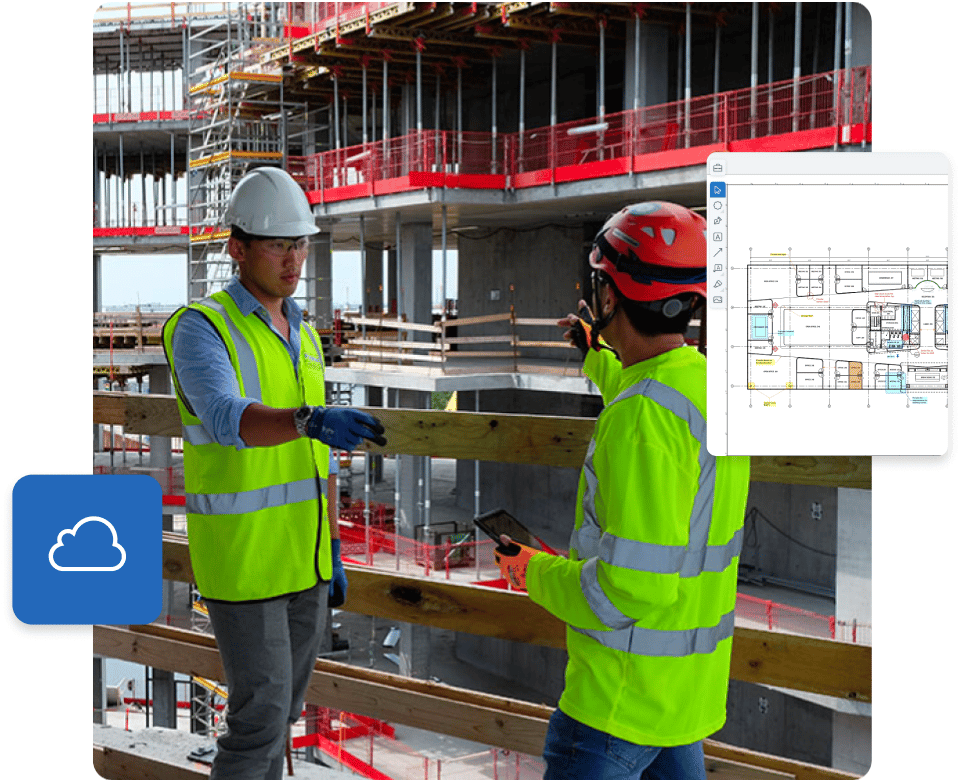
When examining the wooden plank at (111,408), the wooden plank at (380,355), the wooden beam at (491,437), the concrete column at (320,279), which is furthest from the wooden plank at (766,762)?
the concrete column at (320,279)

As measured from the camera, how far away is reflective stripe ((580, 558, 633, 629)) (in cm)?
204

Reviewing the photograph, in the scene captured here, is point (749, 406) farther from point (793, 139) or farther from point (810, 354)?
point (793, 139)

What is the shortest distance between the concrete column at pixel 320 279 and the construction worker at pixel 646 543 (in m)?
16.9

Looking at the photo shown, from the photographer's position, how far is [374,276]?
29.2 meters

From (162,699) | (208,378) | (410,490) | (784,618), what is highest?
(208,378)

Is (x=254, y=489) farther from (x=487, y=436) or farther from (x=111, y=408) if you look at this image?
(x=111, y=408)

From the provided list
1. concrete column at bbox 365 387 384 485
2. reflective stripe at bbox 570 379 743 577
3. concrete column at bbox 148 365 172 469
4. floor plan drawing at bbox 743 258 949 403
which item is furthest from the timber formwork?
concrete column at bbox 365 387 384 485

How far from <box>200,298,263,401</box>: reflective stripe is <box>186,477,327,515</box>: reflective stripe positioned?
0.78ft

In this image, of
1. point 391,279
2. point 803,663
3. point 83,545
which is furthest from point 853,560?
point 391,279

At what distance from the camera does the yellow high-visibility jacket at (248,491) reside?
268 cm

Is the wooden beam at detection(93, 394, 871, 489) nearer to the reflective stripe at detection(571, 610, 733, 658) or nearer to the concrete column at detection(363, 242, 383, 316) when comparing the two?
the reflective stripe at detection(571, 610, 733, 658)

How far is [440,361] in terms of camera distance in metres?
17.2

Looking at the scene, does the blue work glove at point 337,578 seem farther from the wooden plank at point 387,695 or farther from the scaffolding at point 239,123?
the scaffolding at point 239,123

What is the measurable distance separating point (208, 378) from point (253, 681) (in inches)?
30.0
